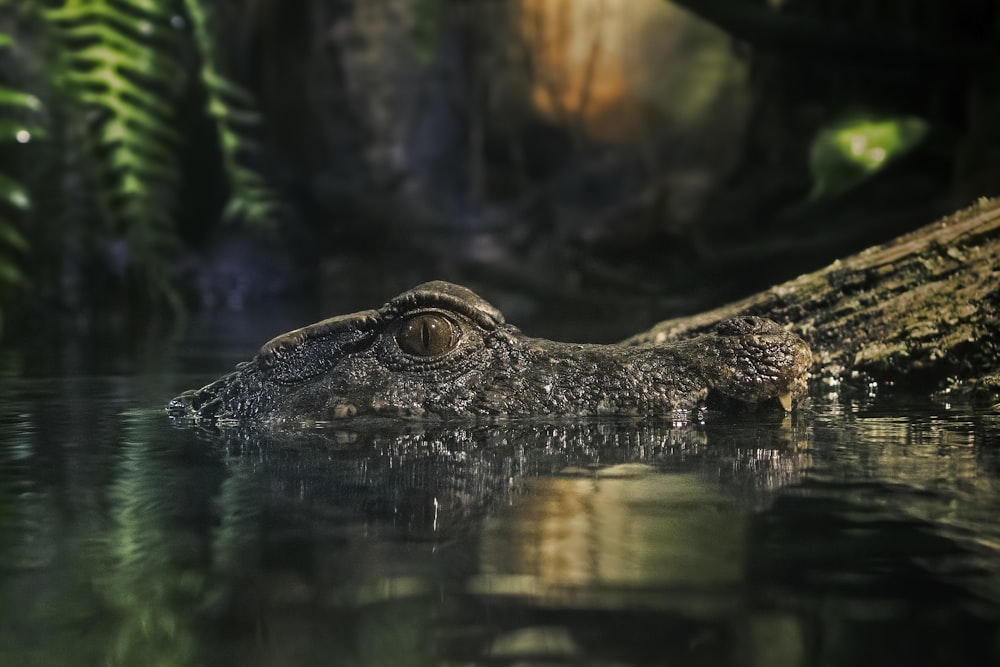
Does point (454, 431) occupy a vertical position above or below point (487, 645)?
above

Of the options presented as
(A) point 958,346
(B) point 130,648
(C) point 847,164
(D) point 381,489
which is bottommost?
(B) point 130,648

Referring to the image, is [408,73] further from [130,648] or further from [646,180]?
[130,648]

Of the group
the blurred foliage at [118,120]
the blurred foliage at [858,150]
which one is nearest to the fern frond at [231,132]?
the blurred foliage at [118,120]

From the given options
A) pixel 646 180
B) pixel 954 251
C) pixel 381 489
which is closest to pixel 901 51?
pixel 646 180

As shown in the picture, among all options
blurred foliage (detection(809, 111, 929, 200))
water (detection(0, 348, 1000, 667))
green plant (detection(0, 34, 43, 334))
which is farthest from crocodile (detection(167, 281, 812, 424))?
blurred foliage (detection(809, 111, 929, 200))

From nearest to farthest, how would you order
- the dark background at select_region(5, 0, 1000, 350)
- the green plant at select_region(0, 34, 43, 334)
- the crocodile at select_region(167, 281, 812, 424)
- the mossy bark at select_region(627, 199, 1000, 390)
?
the crocodile at select_region(167, 281, 812, 424) < the mossy bark at select_region(627, 199, 1000, 390) < the green plant at select_region(0, 34, 43, 334) < the dark background at select_region(5, 0, 1000, 350)

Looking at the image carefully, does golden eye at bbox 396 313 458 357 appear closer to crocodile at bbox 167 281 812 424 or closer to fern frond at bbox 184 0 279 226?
crocodile at bbox 167 281 812 424

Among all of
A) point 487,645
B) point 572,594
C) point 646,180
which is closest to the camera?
point 487,645
